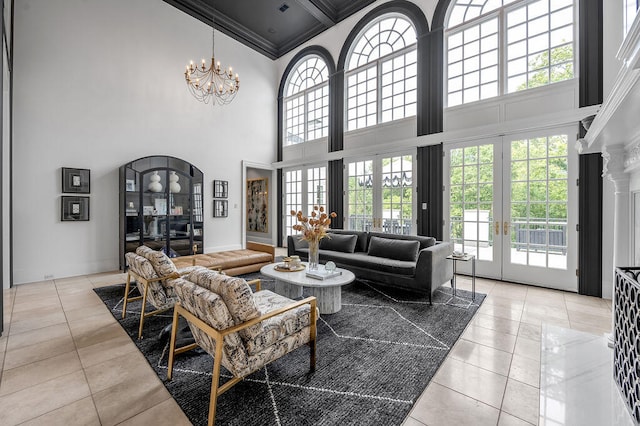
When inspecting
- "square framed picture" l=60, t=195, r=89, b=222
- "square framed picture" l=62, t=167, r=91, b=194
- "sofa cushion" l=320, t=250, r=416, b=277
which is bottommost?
"sofa cushion" l=320, t=250, r=416, b=277

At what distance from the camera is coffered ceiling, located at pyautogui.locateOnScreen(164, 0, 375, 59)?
20.7 feet

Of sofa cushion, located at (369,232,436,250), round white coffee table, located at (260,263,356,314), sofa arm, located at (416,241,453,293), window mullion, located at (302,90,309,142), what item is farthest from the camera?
window mullion, located at (302,90,309,142)

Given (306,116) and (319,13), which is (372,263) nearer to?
(306,116)

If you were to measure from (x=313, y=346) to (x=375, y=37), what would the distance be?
677cm

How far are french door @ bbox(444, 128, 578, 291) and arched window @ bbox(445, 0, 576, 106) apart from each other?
0.93 m

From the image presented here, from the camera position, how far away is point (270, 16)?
267 inches

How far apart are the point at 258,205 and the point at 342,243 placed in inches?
197

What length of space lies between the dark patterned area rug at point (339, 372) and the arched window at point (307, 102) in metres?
5.58

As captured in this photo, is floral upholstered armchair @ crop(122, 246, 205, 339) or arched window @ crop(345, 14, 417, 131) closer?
floral upholstered armchair @ crop(122, 246, 205, 339)

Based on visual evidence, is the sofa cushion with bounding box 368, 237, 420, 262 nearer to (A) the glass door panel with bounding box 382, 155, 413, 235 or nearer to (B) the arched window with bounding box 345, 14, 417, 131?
(A) the glass door panel with bounding box 382, 155, 413, 235

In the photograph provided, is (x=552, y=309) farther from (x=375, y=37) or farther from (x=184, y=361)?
(x=375, y=37)

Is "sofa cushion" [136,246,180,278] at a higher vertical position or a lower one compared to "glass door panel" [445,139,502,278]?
lower

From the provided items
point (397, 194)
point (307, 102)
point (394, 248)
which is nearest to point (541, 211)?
point (394, 248)

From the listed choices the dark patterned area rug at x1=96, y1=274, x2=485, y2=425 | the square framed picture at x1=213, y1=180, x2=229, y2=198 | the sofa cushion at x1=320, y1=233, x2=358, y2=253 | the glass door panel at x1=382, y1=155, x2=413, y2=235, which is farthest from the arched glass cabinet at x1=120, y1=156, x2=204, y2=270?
the glass door panel at x1=382, y1=155, x2=413, y2=235
